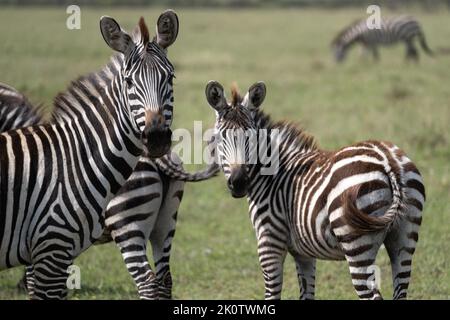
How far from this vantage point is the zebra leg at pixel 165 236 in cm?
670

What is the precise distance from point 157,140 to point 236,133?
1.14 m

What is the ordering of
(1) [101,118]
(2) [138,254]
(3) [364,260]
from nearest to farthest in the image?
(3) [364,260] < (1) [101,118] < (2) [138,254]

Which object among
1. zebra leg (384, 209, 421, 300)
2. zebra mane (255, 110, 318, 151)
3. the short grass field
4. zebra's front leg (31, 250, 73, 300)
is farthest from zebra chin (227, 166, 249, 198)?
the short grass field

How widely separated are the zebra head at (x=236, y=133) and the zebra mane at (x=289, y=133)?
0.50ft

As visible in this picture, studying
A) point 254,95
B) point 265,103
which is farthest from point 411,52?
point 254,95

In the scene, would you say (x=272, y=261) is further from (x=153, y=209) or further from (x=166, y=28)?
(x=166, y=28)

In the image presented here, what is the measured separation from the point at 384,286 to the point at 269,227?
215cm

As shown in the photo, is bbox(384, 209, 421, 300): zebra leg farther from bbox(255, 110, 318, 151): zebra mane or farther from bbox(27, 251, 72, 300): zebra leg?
bbox(27, 251, 72, 300): zebra leg

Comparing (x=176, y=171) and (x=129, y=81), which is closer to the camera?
(x=129, y=81)

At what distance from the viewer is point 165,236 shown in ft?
22.0

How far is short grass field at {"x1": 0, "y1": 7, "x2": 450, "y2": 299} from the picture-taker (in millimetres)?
8312

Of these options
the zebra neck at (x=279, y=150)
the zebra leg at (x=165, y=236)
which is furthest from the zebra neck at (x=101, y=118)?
the zebra neck at (x=279, y=150)

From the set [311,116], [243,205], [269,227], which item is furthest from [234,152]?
[311,116]

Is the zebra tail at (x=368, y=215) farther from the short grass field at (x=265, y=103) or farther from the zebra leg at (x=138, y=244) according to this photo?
the short grass field at (x=265, y=103)
